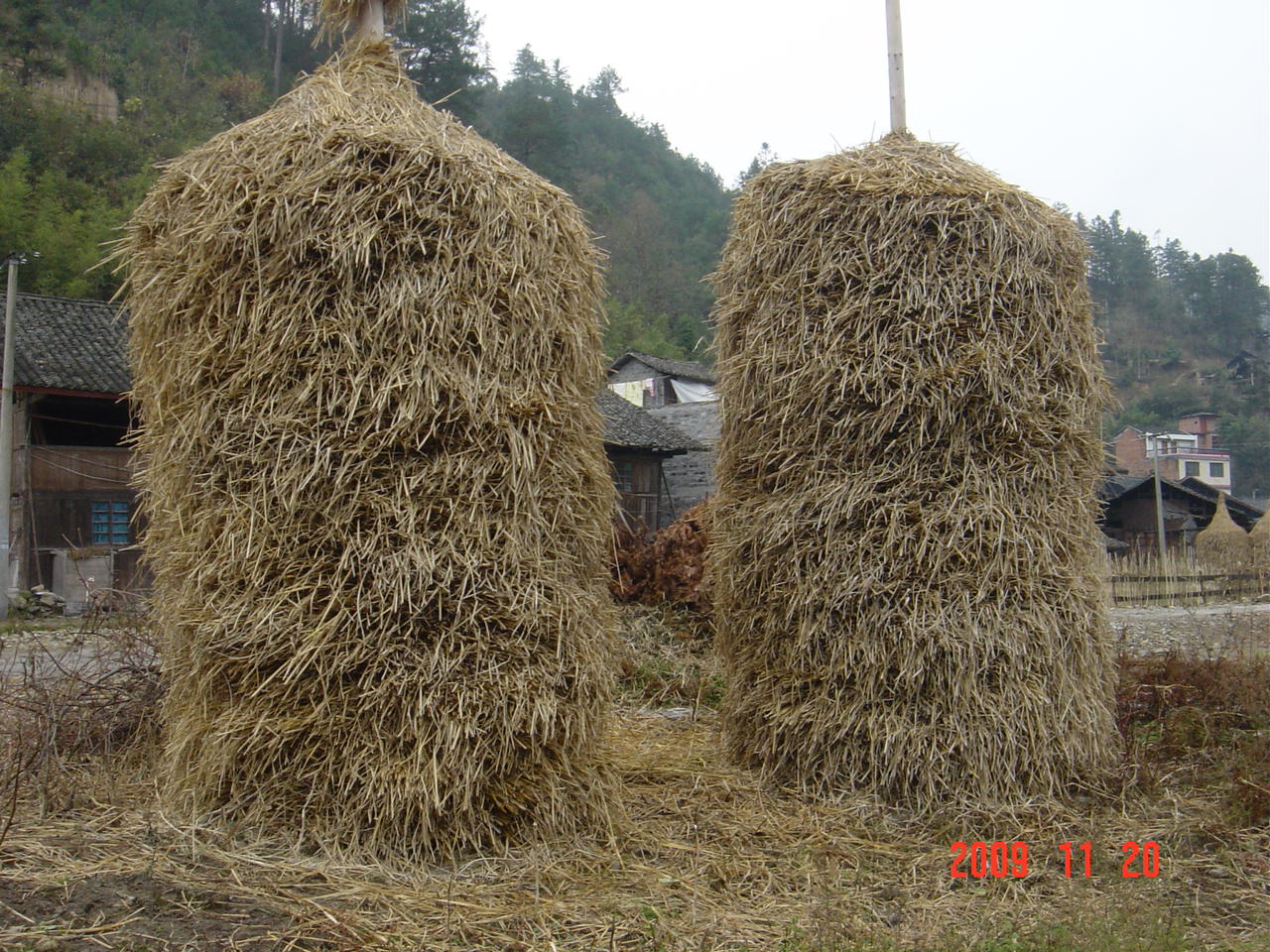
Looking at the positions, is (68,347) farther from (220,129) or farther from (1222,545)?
(1222,545)

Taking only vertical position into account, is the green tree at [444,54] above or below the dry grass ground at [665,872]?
above

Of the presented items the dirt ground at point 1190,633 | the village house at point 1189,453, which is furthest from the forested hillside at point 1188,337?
the dirt ground at point 1190,633

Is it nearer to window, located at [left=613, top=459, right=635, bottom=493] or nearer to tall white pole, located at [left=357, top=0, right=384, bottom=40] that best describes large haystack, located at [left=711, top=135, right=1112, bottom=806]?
tall white pole, located at [left=357, top=0, right=384, bottom=40]

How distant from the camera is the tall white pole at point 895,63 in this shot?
5680 mm

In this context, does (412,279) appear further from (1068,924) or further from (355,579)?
(1068,924)

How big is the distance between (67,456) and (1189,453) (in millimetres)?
46569

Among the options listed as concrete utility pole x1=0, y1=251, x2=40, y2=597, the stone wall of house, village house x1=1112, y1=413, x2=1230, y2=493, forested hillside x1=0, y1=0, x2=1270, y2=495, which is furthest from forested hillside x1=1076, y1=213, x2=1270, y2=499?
concrete utility pole x1=0, y1=251, x2=40, y2=597

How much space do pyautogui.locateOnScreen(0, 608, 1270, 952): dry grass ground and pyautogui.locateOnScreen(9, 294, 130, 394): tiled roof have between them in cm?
1215

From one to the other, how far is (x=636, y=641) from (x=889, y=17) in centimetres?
550

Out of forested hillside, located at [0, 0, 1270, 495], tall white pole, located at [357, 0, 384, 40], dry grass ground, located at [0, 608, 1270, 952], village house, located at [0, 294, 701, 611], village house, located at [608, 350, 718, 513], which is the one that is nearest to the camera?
dry grass ground, located at [0, 608, 1270, 952]

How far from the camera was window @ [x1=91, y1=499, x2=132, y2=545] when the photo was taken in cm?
1748

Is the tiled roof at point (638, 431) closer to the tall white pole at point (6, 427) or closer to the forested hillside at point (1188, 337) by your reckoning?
the tall white pole at point (6, 427)

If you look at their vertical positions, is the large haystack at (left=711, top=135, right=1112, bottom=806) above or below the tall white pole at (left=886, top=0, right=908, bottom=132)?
below

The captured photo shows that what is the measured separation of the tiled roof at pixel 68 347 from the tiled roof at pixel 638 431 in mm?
9616
